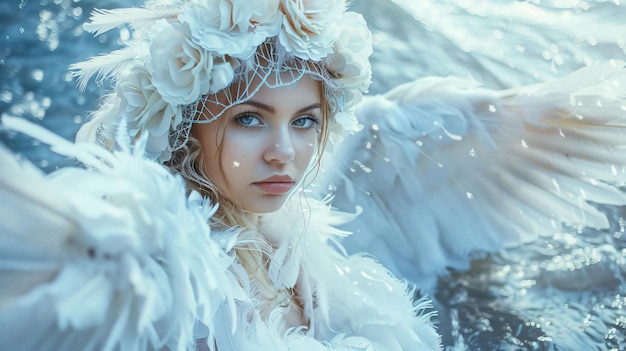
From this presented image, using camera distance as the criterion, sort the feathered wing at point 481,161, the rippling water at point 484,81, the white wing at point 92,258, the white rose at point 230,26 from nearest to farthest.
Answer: the white wing at point 92,258 < the white rose at point 230,26 < the feathered wing at point 481,161 < the rippling water at point 484,81

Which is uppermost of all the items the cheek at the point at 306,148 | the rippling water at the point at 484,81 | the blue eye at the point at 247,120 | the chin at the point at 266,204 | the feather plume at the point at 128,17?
the feather plume at the point at 128,17

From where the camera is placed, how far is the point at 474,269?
1.58 metres

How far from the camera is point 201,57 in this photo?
77cm

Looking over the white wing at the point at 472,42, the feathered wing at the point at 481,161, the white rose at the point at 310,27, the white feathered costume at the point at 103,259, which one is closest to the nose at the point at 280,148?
the white rose at the point at 310,27

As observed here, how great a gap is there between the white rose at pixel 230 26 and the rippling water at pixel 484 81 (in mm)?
778

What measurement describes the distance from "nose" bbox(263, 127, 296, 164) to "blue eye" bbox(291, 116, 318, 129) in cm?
4

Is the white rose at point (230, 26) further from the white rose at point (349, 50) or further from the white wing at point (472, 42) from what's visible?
the white wing at point (472, 42)

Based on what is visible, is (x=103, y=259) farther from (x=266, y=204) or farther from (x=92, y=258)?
(x=266, y=204)

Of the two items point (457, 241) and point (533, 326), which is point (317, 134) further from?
point (533, 326)

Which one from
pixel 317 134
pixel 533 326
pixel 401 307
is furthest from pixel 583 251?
pixel 317 134

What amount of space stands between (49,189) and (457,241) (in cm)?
110

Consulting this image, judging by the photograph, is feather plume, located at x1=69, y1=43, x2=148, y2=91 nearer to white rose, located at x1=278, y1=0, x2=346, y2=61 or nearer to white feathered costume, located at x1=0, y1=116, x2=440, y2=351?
white rose, located at x1=278, y1=0, x2=346, y2=61

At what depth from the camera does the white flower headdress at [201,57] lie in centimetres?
78

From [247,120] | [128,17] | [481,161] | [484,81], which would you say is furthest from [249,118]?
[484,81]
